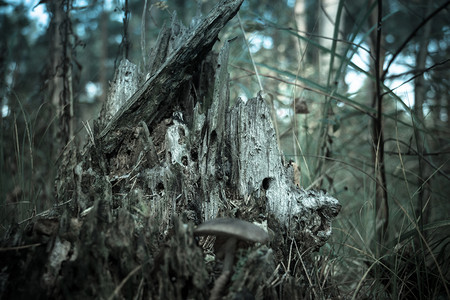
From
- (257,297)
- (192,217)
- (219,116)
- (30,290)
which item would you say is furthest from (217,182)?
(30,290)

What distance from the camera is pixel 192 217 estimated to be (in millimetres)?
1600

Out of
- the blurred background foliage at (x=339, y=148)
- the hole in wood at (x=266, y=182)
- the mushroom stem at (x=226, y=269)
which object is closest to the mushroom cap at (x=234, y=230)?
the mushroom stem at (x=226, y=269)

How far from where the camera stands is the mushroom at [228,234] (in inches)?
43.3

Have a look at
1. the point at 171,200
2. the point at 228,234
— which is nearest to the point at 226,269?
the point at 228,234

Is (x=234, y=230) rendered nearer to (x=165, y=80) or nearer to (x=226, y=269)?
(x=226, y=269)

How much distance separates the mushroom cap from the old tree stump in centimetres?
7

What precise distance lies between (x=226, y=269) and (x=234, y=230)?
205mm

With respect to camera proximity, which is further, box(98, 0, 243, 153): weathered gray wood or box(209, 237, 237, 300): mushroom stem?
box(98, 0, 243, 153): weathered gray wood

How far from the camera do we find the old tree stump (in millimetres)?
1129

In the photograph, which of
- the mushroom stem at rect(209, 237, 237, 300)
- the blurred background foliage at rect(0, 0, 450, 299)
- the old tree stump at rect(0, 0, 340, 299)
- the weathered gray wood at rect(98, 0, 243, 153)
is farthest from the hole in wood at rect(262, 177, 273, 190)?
the weathered gray wood at rect(98, 0, 243, 153)

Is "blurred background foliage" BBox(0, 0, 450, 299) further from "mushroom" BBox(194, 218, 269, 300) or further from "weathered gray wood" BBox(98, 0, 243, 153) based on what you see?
"mushroom" BBox(194, 218, 269, 300)

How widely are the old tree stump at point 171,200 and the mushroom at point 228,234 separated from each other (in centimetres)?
4

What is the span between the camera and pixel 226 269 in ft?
3.94

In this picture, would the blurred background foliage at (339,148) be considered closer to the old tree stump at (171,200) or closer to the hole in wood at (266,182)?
the old tree stump at (171,200)
